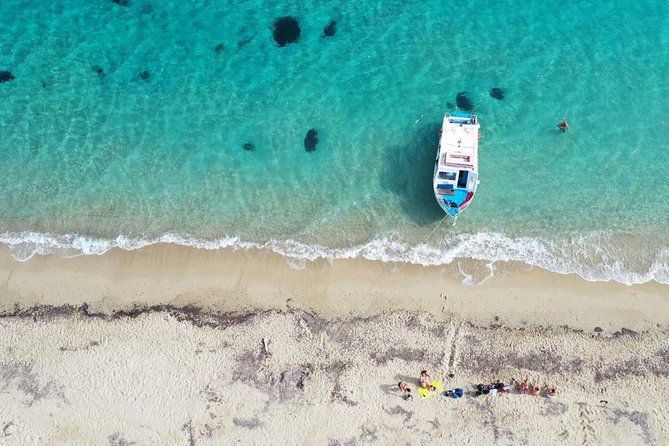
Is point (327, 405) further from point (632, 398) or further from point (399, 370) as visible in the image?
point (632, 398)

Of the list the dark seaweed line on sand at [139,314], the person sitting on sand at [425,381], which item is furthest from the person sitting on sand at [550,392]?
the dark seaweed line on sand at [139,314]

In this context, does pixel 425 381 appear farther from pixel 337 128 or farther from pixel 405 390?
pixel 337 128

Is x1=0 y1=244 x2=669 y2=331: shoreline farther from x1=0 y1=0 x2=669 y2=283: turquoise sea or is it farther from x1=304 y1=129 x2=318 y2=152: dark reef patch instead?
x1=304 y1=129 x2=318 y2=152: dark reef patch

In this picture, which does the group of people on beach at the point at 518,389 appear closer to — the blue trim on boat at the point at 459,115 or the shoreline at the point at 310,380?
the shoreline at the point at 310,380

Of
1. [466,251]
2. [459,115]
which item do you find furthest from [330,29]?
[466,251]

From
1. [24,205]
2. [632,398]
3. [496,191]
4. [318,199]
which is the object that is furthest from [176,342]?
[632,398]

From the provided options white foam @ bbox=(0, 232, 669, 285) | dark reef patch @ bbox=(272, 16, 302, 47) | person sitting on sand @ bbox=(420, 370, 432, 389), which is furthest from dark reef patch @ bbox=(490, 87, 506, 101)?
person sitting on sand @ bbox=(420, 370, 432, 389)
